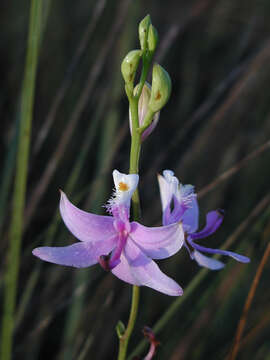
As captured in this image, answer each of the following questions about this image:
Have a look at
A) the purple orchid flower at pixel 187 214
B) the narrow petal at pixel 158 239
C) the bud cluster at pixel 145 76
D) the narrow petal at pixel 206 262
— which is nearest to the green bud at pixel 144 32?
the bud cluster at pixel 145 76

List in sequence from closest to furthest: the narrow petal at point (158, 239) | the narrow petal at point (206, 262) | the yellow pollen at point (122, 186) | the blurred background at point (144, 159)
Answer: the narrow petal at point (158, 239), the yellow pollen at point (122, 186), the narrow petal at point (206, 262), the blurred background at point (144, 159)

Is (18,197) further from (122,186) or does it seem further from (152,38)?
(152,38)

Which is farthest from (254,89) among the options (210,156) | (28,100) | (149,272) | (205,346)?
(149,272)

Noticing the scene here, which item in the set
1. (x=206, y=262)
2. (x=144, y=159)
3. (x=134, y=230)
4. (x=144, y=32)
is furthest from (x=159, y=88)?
(x=144, y=159)

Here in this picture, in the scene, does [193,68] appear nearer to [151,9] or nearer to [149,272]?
[151,9]

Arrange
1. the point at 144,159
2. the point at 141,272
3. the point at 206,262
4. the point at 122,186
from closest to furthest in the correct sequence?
the point at 141,272 < the point at 122,186 < the point at 206,262 < the point at 144,159

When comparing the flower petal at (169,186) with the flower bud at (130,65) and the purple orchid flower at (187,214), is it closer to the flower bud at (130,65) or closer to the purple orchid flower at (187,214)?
the purple orchid flower at (187,214)

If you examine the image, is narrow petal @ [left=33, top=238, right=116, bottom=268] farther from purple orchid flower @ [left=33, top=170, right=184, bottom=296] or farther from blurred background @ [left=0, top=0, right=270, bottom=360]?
blurred background @ [left=0, top=0, right=270, bottom=360]
